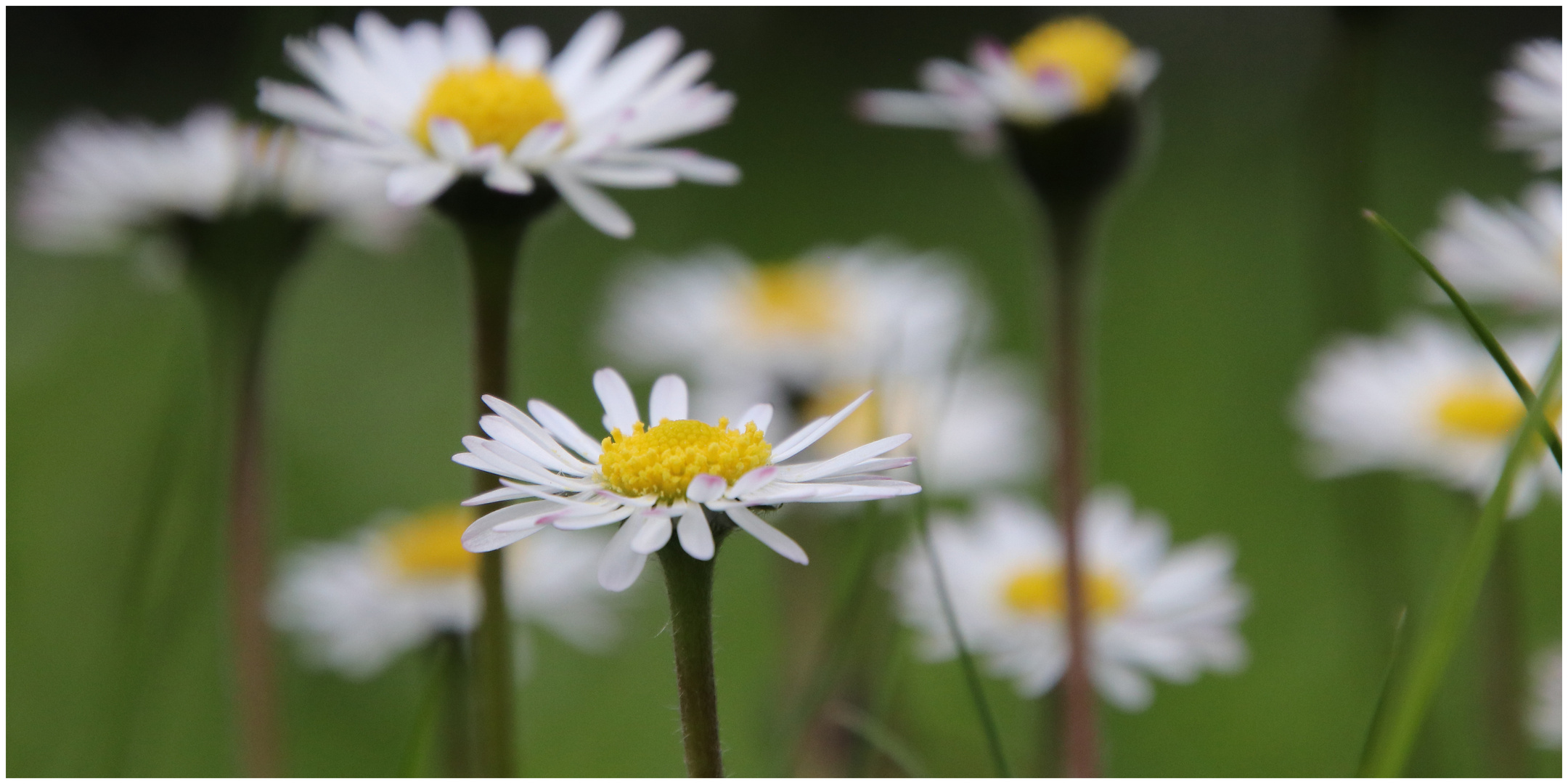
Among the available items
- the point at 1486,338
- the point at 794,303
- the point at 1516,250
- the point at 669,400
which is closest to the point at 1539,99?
the point at 1516,250

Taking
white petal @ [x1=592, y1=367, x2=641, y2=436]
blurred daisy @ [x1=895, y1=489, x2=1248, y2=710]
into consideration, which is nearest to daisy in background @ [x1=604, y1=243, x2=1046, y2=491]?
blurred daisy @ [x1=895, y1=489, x2=1248, y2=710]

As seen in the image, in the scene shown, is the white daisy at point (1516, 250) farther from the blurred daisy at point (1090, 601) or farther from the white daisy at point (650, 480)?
the white daisy at point (650, 480)

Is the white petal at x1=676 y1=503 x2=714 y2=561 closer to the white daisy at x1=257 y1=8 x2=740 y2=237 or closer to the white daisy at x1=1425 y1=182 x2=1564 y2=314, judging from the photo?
the white daisy at x1=257 y1=8 x2=740 y2=237

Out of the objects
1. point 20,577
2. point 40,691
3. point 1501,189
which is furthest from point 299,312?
point 1501,189

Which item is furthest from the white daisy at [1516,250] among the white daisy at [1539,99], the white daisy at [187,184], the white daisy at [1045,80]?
the white daisy at [187,184]

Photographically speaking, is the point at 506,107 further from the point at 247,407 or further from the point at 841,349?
the point at 841,349

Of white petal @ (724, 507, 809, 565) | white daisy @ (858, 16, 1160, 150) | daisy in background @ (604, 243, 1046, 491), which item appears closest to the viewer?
white petal @ (724, 507, 809, 565)
